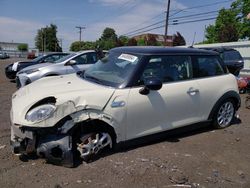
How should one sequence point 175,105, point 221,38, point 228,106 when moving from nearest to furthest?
point 175,105
point 228,106
point 221,38

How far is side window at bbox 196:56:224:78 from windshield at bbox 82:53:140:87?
4.52ft

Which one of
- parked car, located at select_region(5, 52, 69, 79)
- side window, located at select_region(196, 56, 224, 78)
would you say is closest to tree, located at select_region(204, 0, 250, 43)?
parked car, located at select_region(5, 52, 69, 79)

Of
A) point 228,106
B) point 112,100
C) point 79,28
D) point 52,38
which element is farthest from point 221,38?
point 52,38

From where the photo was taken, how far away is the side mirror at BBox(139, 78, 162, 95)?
162 inches

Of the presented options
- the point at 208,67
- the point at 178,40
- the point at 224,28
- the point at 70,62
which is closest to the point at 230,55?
the point at 70,62

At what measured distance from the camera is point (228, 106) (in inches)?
226

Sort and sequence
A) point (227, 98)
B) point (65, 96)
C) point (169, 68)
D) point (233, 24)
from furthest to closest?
1. point (233, 24)
2. point (227, 98)
3. point (169, 68)
4. point (65, 96)

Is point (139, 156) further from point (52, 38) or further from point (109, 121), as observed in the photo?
point (52, 38)

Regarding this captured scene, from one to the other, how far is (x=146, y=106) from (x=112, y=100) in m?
0.59

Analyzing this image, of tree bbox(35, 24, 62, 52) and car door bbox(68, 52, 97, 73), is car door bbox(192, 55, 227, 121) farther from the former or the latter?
tree bbox(35, 24, 62, 52)

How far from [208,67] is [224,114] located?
109 centimetres

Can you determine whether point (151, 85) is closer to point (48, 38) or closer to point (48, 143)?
point (48, 143)

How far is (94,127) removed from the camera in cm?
389

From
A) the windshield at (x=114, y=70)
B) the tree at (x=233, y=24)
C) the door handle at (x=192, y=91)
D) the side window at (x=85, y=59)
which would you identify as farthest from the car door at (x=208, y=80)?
the tree at (x=233, y=24)
